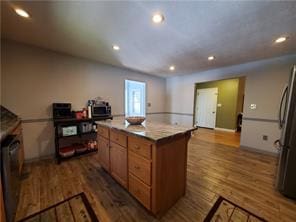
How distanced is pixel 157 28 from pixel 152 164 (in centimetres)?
192

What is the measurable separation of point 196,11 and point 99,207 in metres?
2.72

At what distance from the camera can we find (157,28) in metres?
2.01

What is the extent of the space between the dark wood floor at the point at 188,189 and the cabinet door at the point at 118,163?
0.58ft

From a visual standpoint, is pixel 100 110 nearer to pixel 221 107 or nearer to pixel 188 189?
pixel 188 189

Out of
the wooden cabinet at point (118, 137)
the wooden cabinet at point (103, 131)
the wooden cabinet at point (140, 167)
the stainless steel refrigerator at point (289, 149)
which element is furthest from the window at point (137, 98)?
the stainless steel refrigerator at point (289, 149)

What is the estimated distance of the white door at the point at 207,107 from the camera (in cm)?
640

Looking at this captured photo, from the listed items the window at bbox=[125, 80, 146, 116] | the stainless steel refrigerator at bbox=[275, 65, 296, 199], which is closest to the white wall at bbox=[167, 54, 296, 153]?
the stainless steel refrigerator at bbox=[275, 65, 296, 199]

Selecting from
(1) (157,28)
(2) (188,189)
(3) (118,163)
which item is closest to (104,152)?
(3) (118,163)

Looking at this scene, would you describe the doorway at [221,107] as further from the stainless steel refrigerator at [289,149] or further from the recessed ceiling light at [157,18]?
the recessed ceiling light at [157,18]

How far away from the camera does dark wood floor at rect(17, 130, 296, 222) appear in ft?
5.30

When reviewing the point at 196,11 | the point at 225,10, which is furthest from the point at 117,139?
the point at 225,10

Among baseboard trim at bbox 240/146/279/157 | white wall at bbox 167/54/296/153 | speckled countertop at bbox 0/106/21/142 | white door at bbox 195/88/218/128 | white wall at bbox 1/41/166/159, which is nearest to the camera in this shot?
speckled countertop at bbox 0/106/21/142

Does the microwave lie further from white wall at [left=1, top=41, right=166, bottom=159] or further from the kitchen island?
the kitchen island

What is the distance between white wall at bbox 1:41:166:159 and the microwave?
365mm
